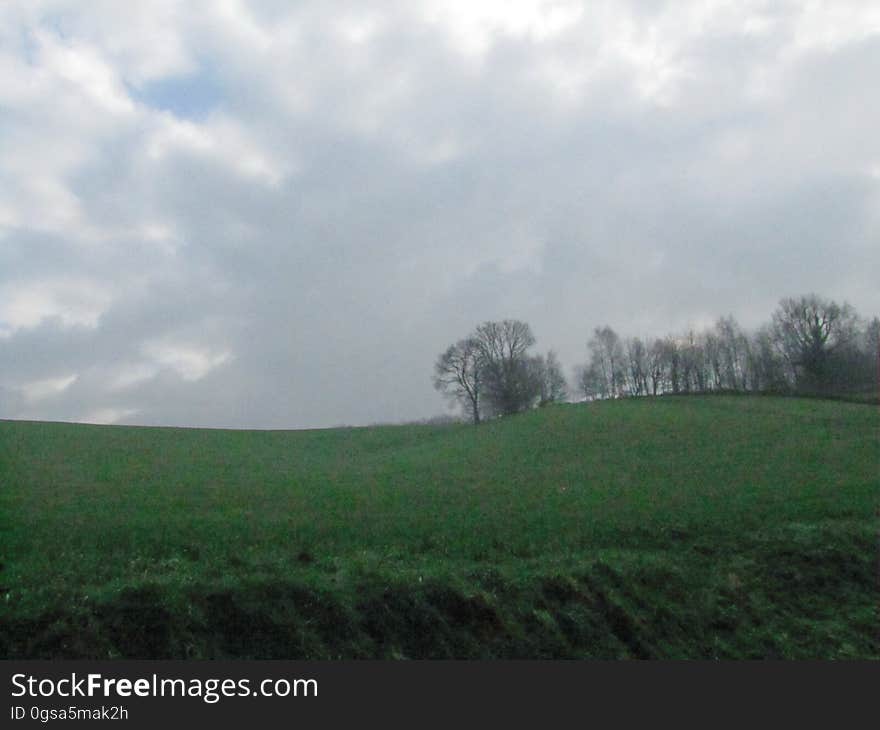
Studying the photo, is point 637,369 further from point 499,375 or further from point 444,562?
point 444,562

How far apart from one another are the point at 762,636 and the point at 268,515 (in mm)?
10684

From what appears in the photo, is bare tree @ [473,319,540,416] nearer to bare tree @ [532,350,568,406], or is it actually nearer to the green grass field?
bare tree @ [532,350,568,406]

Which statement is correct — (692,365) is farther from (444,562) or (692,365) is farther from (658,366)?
(444,562)

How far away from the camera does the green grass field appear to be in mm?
9227

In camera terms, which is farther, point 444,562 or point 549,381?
point 549,381

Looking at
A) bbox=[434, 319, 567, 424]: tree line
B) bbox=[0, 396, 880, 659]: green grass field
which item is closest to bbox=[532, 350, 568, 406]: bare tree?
bbox=[434, 319, 567, 424]: tree line

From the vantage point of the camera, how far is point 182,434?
55.9m

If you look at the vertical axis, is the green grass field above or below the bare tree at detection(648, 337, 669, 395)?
below

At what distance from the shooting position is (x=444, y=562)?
494 inches

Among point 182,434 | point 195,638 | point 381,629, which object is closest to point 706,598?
point 381,629

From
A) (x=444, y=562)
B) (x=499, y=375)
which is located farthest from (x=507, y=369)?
(x=444, y=562)

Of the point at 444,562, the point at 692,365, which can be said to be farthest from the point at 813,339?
the point at 444,562

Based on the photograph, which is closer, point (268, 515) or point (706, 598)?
point (706, 598)

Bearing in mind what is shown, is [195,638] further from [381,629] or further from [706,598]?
[706,598]
